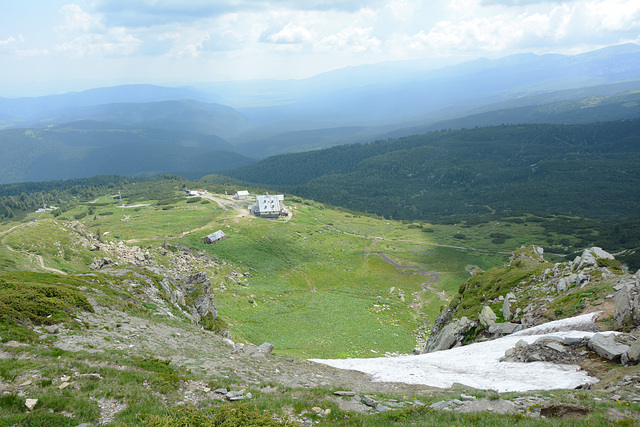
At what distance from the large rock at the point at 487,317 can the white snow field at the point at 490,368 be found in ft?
13.2

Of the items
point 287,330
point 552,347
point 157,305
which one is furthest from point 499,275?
point 157,305

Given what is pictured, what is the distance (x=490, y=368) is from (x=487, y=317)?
35.4 ft

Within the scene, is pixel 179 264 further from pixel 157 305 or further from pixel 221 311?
pixel 157 305

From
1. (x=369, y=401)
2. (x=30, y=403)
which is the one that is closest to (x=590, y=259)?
(x=369, y=401)

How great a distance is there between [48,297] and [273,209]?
109 metres

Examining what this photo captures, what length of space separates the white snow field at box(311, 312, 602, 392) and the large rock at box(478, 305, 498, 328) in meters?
4.01

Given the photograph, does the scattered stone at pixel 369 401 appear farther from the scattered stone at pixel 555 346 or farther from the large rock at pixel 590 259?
the large rock at pixel 590 259

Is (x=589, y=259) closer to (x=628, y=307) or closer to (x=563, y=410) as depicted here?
(x=628, y=307)

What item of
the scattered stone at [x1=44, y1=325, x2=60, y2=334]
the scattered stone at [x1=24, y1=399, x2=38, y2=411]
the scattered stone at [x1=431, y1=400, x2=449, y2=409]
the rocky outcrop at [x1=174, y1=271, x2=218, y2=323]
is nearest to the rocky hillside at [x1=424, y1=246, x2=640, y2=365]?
the scattered stone at [x1=431, y1=400, x2=449, y2=409]

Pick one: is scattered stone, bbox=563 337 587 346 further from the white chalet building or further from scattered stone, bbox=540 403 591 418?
the white chalet building

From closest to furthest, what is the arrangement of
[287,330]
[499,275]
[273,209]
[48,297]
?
[48,297] → [499,275] → [287,330] → [273,209]

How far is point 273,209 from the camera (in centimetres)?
13200

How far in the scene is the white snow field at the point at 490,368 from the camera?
20594 millimetres

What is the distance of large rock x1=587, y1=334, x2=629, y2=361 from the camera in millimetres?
19281
